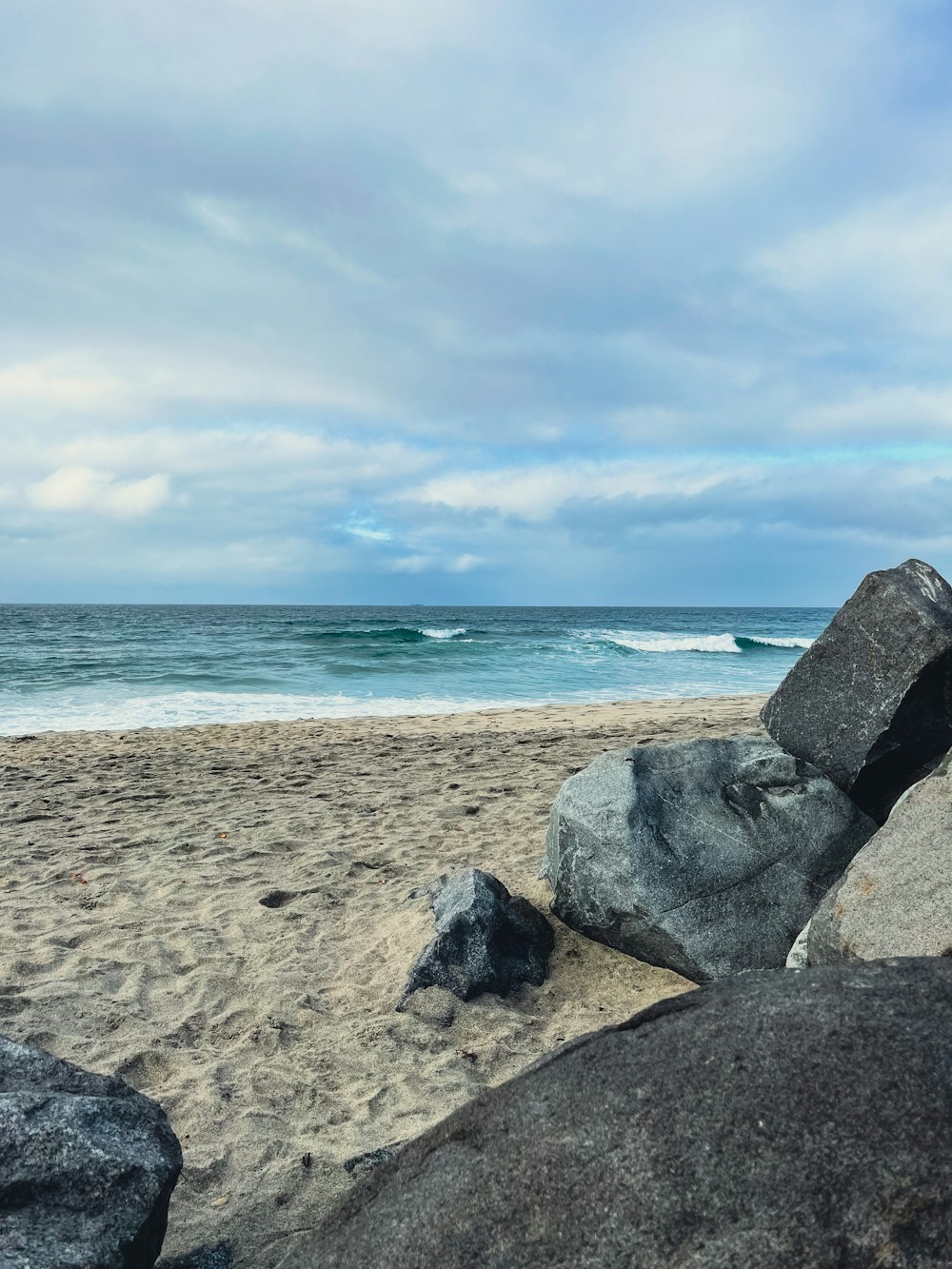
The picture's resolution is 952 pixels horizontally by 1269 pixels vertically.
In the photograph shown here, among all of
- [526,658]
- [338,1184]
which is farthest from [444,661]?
[338,1184]

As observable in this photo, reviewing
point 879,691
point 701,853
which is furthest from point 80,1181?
point 879,691

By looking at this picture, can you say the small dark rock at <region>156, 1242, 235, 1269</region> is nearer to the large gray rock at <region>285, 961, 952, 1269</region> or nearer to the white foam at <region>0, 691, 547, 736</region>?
the large gray rock at <region>285, 961, 952, 1269</region>

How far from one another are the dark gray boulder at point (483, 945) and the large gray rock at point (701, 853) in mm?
290

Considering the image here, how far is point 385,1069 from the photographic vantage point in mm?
4078

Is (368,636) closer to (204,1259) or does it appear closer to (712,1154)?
(204,1259)

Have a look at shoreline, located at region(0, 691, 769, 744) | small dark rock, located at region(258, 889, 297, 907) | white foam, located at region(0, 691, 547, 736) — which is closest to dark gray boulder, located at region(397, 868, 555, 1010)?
small dark rock, located at region(258, 889, 297, 907)

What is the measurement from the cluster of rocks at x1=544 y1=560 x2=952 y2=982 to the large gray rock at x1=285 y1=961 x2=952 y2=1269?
2.50 metres

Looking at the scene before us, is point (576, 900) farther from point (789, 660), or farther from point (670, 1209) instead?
point (789, 660)

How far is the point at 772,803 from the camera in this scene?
4965 mm

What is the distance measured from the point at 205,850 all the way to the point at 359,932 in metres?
2.13

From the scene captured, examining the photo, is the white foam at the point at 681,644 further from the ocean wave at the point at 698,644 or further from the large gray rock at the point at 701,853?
the large gray rock at the point at 701,853

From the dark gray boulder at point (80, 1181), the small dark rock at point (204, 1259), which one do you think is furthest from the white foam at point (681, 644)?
the dark gray boulder at point (80, 1181)

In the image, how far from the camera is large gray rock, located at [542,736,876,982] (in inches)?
184

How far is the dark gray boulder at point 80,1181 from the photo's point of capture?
214 cm
